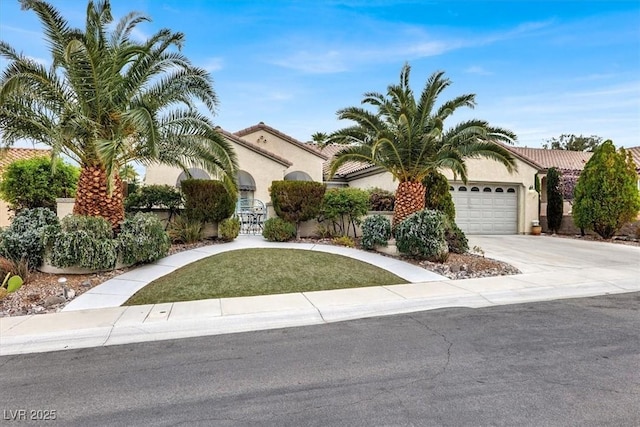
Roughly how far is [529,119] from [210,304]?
22606mm

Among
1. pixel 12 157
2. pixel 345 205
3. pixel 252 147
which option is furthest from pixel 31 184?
pixel 345 205

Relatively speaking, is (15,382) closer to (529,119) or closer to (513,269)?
(513,269)

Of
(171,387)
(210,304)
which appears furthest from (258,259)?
(171,387)

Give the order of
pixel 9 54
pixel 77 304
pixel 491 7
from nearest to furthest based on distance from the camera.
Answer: pixel 77 304, pixel 9 54, pixel 491 7

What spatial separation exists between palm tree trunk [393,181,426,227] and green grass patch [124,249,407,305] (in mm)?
2654

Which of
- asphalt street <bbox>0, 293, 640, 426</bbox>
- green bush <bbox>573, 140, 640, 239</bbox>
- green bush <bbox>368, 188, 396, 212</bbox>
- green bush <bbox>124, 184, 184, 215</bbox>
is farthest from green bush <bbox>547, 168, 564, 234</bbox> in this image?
green bush <bbox>124, 184, 184, 215</bbox>

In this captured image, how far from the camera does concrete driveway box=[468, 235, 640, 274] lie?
10805 mm

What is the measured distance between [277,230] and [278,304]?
5629 mm

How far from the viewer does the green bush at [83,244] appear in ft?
27.2

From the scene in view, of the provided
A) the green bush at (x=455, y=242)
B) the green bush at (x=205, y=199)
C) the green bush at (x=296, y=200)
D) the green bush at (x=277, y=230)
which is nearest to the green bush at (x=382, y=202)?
the green bush at (x=296, y=200)

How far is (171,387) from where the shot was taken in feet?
12.7

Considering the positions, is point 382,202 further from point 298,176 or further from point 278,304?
point 278,304

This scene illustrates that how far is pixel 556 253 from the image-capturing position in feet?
42.3

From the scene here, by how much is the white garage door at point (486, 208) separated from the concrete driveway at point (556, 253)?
1927 mm
